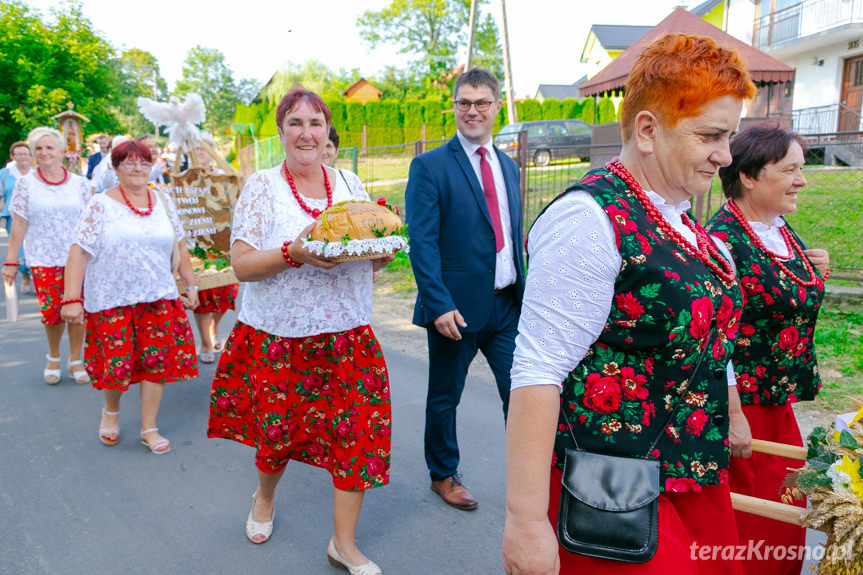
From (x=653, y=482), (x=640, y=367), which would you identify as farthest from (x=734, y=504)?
(x=640, y=367)

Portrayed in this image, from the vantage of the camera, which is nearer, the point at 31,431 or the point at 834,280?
the point at 31,431

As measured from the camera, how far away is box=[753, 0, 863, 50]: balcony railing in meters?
21.1

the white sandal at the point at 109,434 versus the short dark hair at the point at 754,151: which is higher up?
the short dark hair at the point at 754,151

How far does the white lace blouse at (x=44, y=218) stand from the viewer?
231 inches

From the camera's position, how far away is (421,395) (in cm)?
533

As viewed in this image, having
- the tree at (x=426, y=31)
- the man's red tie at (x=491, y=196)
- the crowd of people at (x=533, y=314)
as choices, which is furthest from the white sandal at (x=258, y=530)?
the tree at (x=426, y=31)

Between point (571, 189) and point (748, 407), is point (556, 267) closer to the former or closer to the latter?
point (571, 189)

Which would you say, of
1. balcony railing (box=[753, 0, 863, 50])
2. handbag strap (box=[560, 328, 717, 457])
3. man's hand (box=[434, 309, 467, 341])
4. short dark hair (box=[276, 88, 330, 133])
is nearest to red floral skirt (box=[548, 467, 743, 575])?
handbag strap (box=[560, 328, 717, 457])

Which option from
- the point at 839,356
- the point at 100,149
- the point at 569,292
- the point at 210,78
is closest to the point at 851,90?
the point at 839,356

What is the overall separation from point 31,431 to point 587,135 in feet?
69.6

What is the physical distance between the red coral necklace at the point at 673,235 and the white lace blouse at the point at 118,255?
3739mm

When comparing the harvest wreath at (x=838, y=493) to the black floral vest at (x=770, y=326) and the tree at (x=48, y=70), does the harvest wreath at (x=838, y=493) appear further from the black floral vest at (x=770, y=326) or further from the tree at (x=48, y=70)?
the tree at (x=48, y=70)

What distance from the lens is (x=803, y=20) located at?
23219mm

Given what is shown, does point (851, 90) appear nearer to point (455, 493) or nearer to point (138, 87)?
point (455, 493)
